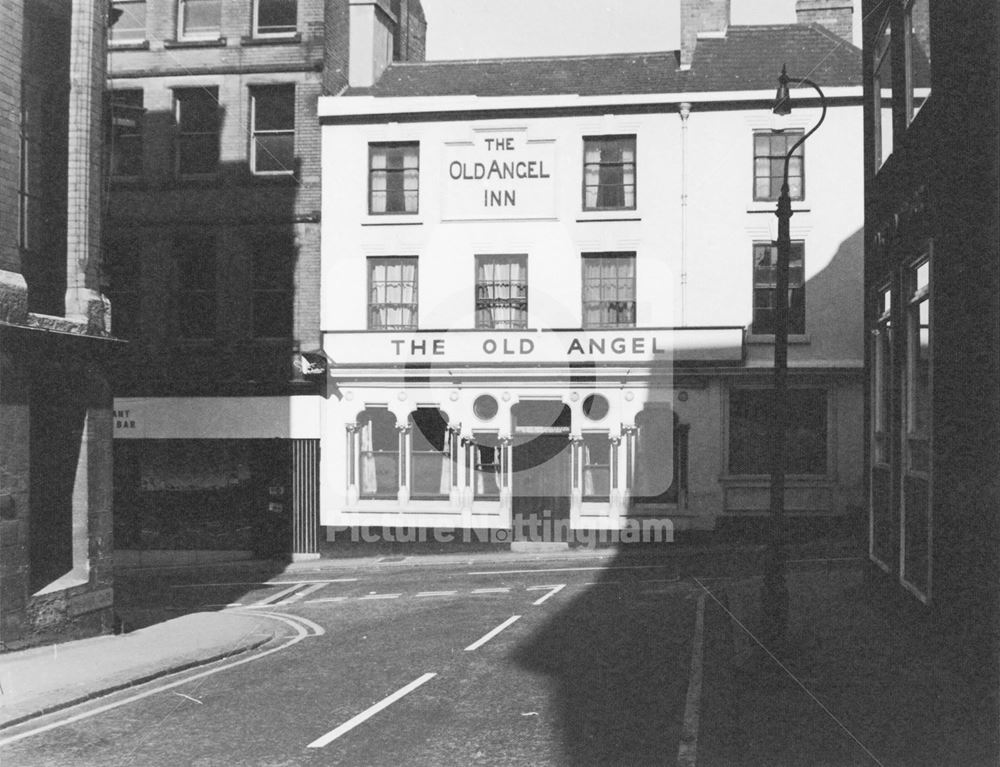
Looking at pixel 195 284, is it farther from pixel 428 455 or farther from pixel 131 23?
pixel 428 455

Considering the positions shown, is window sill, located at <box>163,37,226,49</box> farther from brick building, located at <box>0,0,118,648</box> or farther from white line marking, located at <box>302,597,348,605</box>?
white line marking, located at <box>302,597,348,605</box>

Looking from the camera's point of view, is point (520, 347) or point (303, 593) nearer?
point (303, 593)

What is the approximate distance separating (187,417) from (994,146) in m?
20.8

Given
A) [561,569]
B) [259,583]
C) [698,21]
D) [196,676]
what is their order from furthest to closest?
[698,21]
[561,569]
[259,583]
[196,676]

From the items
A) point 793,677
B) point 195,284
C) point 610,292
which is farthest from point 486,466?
point 793,677

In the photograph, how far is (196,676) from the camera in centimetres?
1174

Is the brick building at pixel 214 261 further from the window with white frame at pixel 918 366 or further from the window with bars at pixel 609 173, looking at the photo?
the window with white frame at pixel 918 366

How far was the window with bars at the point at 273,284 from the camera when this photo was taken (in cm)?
2588

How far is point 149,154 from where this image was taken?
2611cm

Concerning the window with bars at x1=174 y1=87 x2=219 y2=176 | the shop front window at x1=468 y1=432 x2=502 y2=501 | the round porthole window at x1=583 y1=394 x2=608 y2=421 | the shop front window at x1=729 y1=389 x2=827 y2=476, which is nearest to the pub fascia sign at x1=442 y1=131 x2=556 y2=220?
the round porthole window at x1=583 y1=394 x2=608 y2=421

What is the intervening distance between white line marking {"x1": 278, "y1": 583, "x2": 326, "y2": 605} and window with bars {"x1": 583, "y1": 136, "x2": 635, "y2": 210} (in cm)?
1172

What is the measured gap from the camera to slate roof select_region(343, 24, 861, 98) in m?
25.6

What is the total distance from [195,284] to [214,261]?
803 mm

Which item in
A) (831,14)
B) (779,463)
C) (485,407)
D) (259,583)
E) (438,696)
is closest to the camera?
(438,696)
